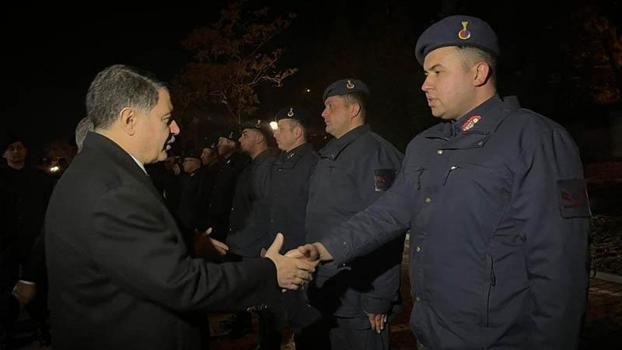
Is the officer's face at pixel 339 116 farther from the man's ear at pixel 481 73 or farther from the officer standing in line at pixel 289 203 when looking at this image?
the man's ear at pixel 481 73

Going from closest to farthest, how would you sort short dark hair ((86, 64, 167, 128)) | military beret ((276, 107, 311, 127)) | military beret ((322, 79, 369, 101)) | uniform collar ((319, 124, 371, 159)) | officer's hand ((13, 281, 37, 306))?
short dark hair ((86, 64, 167, 128)) < officer's hand ((13, 281, 37, 306)) < uniform collar ((319, 124, 371, 159)) < military beret ((322, 79, 369, 101)) < military beret ((276, 107, 311, 127))

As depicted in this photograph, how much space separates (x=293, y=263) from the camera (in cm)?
286

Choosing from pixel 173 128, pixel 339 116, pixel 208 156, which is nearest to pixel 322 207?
pixel 339 116

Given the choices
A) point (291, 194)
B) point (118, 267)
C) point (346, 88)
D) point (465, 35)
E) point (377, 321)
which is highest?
point (465, 35)

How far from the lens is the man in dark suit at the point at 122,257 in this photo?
212 cm

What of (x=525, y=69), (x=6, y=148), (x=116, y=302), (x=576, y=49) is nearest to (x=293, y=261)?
(x=116, y=302)

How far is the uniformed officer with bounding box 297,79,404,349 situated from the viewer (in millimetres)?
4043

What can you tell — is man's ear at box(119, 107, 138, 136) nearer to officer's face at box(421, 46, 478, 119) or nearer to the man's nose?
the man's nose

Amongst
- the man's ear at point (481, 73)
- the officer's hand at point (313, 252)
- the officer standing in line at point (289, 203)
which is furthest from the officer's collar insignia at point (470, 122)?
the officer standing in line at point (289, 203)

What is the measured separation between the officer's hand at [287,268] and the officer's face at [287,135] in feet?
10.2

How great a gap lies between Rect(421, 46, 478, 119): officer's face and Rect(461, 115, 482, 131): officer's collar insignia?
0.35 ft

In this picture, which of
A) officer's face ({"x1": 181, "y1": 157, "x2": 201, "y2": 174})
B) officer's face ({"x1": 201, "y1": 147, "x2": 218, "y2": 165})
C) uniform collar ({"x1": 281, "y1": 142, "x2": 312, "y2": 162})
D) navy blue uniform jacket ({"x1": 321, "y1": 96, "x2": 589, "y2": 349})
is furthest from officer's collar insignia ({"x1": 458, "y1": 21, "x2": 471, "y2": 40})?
officer's face ({"x1": 181, "y1": 157, "x2": 201, "y2": 174})

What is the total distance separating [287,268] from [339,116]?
2.40 m

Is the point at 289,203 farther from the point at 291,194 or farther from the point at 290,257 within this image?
the point at 290,257
